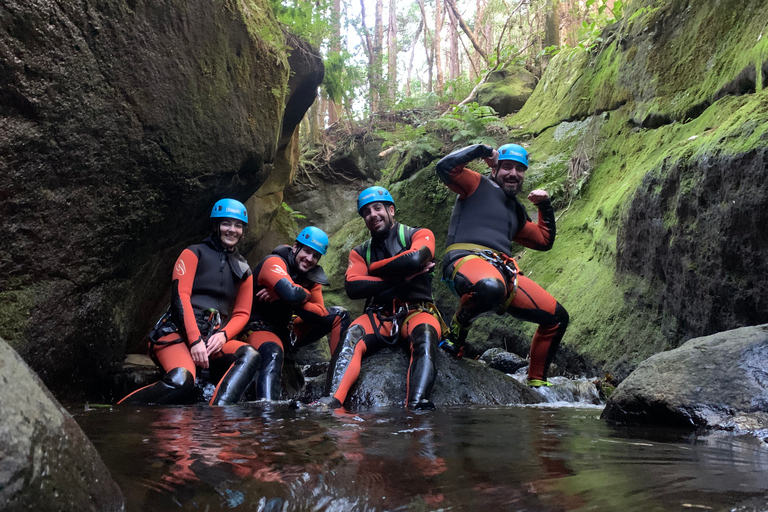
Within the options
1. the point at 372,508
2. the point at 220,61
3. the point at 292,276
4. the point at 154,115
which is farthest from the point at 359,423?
the point at 220,61

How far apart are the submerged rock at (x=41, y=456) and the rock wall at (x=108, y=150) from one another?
2.89m

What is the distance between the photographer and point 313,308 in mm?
5434

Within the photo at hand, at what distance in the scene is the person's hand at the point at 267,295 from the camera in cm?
545

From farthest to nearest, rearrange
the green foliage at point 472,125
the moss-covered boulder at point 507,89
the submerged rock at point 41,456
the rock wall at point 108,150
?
1. the moss-covered boulder at point 507,89
2. the green foliage at point 472,125
3. the rock wall at point 108,150
4. the submerged rock at point 41,456

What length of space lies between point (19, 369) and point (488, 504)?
1.28 metres

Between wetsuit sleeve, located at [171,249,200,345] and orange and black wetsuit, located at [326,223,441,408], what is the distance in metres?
1.37

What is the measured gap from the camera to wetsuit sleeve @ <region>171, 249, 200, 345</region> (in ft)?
15.3

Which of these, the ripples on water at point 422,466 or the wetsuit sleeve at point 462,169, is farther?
the wetsuit sleeve at point 462,169

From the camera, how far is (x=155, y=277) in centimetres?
590

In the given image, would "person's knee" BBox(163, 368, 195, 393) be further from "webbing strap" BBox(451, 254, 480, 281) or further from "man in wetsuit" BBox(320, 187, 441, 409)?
"webbing strap" BBox(451, 254, 480, 281)

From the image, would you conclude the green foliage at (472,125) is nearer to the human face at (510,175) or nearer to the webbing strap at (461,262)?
the human face at (510,175)

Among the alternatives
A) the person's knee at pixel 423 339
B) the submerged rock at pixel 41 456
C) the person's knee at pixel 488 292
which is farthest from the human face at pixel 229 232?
the submerged rock at pixel 41 456

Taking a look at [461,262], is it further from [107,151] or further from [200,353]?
[107,151]

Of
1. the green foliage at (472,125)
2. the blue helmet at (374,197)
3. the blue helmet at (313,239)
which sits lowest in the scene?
the blue helmet at (313,239)
